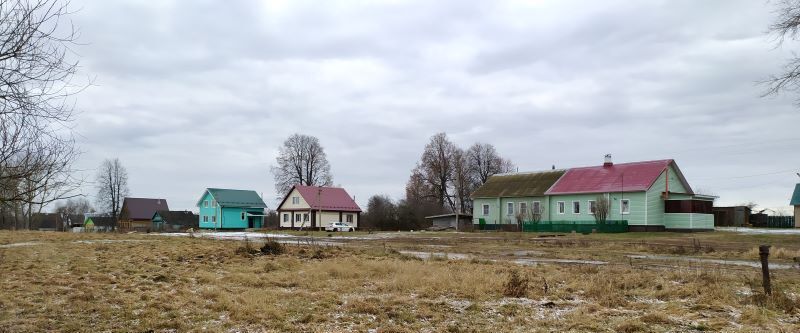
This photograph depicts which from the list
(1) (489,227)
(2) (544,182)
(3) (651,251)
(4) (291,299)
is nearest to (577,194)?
(2) (544,182)

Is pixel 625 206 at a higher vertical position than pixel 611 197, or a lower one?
lower

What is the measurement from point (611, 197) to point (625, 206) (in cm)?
146

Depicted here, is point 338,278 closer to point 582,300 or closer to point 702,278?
point 582,300

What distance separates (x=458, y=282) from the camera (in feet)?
38.8

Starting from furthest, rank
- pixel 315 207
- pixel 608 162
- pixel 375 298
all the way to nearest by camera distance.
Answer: pixel 315 207 < pixel 608 162 < pixel 375 298

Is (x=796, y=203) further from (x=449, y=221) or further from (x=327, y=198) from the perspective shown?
(x=327, y=198)

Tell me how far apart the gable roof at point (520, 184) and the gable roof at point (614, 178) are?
4.36ft

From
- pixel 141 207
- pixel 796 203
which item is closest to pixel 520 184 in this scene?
pixel 796 203

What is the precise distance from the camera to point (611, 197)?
170 feet

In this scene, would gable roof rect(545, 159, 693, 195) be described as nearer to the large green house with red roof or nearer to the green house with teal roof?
the large green house with red roof

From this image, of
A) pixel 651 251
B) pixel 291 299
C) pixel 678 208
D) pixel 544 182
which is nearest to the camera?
pixel 291 299

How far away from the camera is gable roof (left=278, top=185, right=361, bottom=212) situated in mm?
69412

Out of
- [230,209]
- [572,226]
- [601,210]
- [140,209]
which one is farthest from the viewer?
[140,209]

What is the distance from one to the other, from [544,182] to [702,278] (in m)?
47.3
